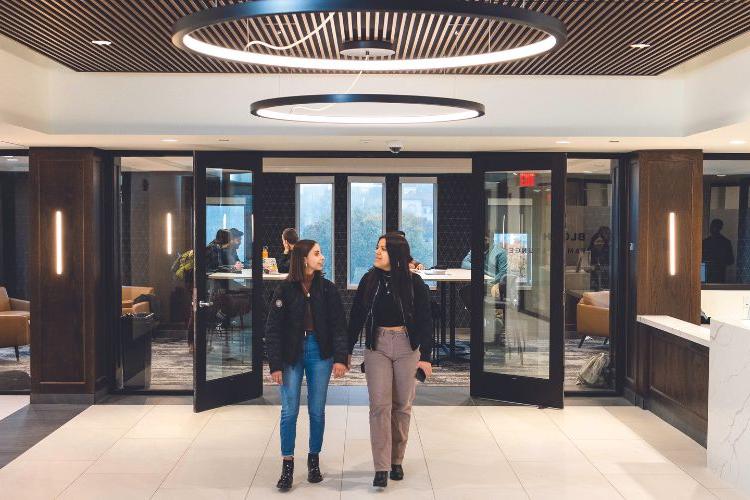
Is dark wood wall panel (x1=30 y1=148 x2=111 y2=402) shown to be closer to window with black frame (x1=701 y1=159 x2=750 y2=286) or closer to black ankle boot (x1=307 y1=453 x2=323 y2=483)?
black ankle boot (x1=307 y1=453 x2=323 y2=483)

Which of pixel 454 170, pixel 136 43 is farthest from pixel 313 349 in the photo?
pixel 454 170

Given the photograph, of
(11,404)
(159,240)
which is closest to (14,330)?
(11,404)

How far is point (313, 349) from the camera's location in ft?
17.8

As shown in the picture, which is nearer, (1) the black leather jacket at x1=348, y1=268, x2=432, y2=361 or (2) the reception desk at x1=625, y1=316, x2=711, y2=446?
(1) the black leather jacket at x1=348, y1=268, x2=432, y2=361

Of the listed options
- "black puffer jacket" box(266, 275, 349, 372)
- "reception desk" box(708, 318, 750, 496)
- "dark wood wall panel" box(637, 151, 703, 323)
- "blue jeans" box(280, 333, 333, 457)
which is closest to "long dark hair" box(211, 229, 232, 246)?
"black puffer jacket" box(266, 275, 349, 372)

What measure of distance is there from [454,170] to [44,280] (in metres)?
6.66

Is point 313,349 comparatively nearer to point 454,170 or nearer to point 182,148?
point 182,148

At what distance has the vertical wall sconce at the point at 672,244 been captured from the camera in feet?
25.9

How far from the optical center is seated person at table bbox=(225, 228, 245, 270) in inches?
316

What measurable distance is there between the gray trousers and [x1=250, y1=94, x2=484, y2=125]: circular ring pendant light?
56.9 inches

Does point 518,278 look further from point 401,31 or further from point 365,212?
point 365,212

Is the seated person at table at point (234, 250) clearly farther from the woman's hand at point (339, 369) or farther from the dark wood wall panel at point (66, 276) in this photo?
the woman's hand at point (339, 369)

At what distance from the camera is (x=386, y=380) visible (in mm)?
5434

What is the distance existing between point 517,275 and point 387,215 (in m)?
5.26
